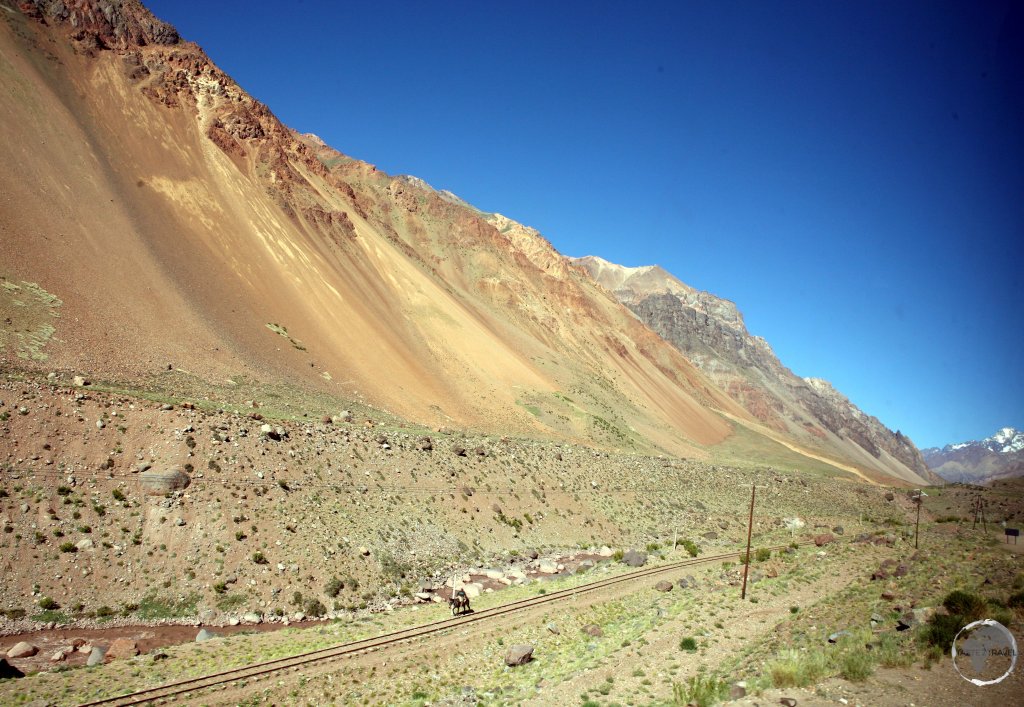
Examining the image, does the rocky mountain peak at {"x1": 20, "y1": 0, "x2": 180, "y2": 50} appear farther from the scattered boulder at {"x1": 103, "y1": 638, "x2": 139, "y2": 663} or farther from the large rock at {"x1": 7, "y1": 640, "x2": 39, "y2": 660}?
the scattered boulder at {"x1": 103, "y1": 638, "x2": 139, "y2": 663}

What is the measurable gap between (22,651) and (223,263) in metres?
37.3

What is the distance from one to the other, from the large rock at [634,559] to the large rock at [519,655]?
12673 millimetres

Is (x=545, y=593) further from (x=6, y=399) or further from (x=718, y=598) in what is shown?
(x=6, y=399)

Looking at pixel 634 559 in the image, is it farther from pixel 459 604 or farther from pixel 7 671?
pixel 7 671

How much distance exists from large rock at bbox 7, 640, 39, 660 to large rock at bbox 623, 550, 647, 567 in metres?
23.2

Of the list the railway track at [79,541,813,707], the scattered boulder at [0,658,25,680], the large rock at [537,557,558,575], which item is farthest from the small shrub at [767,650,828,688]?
the scattered boulder at [0,658,25,680]

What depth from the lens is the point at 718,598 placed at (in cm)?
2184

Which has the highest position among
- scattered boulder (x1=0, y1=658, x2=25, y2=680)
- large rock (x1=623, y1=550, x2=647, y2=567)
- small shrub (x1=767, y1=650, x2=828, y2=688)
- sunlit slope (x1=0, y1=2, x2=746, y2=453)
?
sunlit slope (x1=0, y1=2, x2=746, y2=453)


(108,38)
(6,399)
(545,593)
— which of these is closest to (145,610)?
(6,399)

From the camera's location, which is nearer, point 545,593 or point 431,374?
point 545,593

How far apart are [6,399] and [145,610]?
32.4ft

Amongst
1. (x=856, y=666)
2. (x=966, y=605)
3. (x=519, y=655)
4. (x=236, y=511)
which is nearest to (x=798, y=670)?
(x=856, y=666)

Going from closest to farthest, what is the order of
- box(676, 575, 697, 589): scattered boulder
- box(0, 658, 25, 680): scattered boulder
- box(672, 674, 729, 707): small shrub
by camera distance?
box(672, 674, 729, 707): small shrub
box(0, 658, 25, 680): scattered boulder
box(676, 575, 697, 589): scattered boulder

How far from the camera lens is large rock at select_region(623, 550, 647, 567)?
29016 mm
